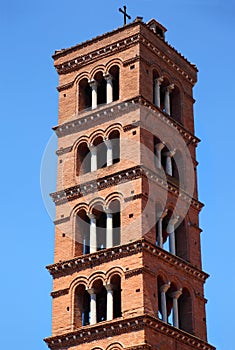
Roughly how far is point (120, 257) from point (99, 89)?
8.02 meters

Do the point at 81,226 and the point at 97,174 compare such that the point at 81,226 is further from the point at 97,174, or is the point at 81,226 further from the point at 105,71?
the point at 105,71

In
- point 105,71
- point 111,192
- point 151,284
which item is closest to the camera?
point 151,284

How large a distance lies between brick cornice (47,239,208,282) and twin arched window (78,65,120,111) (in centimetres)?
631

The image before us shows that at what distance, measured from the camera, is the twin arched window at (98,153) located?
37.7 meters

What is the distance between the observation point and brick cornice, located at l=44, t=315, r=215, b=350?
3316 cm

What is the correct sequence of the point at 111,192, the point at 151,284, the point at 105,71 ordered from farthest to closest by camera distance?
the point at 105,71, the point at 111,192, the point at 151,284

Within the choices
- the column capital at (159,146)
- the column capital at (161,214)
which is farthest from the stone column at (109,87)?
the column capital at (161,214)

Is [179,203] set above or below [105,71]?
below

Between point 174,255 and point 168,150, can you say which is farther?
point 168,150

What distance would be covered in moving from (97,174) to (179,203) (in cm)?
319

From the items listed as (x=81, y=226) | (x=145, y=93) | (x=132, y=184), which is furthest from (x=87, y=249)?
(x=145, y=93)

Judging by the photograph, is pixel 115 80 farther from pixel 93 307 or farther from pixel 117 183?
pixel 93 307

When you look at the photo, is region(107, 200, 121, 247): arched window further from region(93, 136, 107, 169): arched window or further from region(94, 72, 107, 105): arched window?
region(94, 72, 107, 105): arched window

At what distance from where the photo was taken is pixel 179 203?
37656mm
